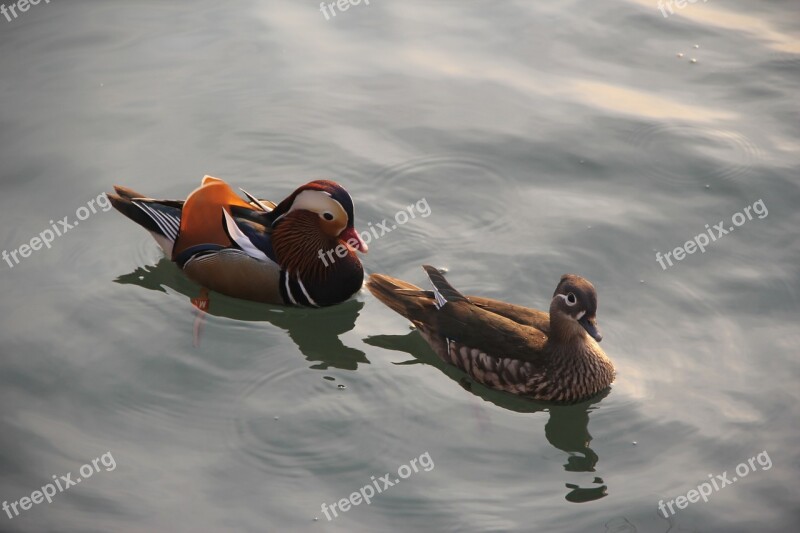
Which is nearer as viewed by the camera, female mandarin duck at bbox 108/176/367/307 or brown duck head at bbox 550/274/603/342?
brown duck head at bbox 550/274/603/342

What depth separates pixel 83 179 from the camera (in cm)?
970

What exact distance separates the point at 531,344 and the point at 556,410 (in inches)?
20.3

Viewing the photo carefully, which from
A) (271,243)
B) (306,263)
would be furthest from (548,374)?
(271,243)

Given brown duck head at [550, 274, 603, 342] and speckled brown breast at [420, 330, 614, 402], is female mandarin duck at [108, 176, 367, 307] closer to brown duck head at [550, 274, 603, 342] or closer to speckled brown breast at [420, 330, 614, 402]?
speckled brown breast at [420, 330, 614, 402]

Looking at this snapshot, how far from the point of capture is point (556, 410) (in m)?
7.83

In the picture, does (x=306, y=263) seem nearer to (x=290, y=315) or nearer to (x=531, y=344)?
(x=290, y=315)

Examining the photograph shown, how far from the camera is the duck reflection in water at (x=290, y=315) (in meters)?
8.22

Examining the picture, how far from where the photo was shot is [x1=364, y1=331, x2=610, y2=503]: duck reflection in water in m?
7.14

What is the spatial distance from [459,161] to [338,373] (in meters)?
2.90

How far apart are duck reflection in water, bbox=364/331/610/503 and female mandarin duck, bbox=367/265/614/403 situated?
Result: 0.08 metres

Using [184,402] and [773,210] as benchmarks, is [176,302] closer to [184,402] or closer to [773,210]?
[184,402]

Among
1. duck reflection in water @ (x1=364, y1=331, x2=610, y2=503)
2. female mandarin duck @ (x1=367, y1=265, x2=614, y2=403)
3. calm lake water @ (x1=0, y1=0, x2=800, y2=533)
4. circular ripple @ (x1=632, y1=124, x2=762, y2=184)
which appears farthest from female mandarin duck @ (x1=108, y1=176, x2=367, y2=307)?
circular ripple @ (x1=632, y1=124, x2=762, y2=184)

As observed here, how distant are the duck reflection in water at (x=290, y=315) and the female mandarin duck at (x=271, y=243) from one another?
85 mm

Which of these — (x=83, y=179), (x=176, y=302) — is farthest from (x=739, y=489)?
(x=83, y=179)
